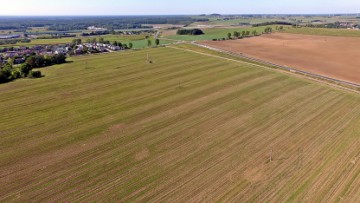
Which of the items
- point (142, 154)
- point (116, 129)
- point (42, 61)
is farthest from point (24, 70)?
point (142, 154)

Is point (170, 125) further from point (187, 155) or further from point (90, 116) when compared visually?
point (90, 116)

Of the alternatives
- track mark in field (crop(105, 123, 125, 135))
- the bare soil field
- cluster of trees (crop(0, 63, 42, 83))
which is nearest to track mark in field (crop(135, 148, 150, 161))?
track mark in field (crop(105, 123, 125, 135))

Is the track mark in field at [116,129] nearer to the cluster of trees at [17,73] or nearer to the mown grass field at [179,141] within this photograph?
the mown grass field at [179,141]

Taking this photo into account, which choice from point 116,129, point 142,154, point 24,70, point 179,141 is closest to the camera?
point 142,154

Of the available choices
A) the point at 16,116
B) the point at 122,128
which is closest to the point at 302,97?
the point at 122,128

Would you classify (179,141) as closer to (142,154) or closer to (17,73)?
(142,154)

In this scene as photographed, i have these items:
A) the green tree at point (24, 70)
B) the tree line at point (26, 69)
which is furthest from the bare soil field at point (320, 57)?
the green tree at point (24, 70)

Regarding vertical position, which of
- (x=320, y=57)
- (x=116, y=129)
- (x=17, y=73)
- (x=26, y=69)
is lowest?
(x=116, y=129)

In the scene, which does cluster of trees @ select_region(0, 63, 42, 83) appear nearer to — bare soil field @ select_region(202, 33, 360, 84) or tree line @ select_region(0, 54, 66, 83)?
tree line @ select_region(0, 54, 66, 83)
